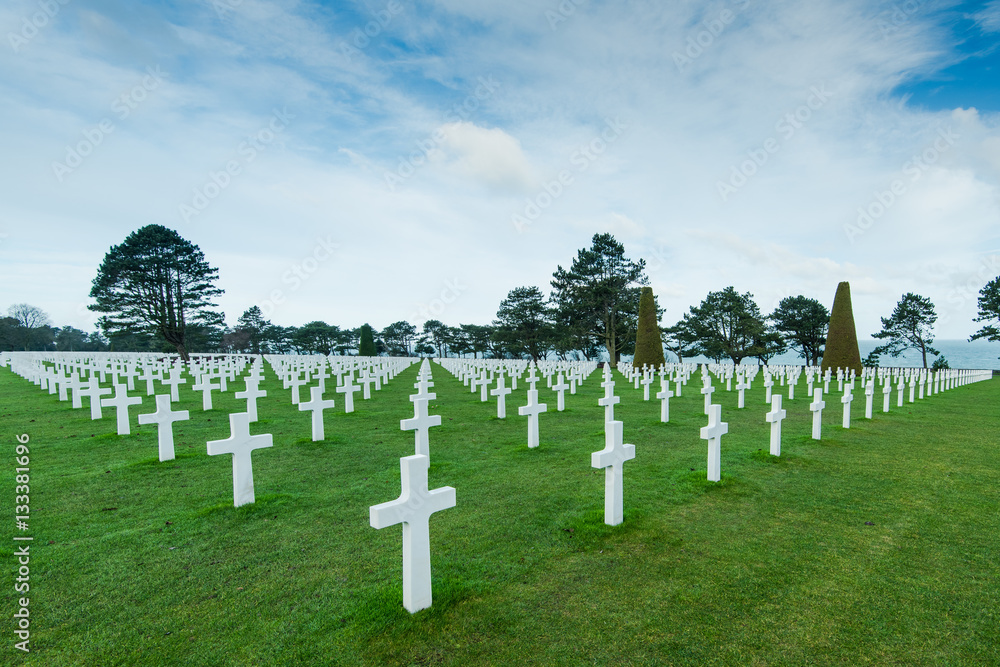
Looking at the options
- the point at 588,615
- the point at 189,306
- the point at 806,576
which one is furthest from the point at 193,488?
the point at 189,306

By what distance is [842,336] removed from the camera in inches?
1065

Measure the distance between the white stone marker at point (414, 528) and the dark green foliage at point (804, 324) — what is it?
51.0 m

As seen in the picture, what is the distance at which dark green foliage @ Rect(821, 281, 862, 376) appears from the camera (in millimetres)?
26969

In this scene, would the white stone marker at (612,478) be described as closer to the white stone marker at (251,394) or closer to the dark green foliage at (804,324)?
the white stone marker at (251,394)

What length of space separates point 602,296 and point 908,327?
28.1m

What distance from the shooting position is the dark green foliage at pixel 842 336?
1062 inches

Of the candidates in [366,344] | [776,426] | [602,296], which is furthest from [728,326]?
[776,426]

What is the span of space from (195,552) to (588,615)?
280cm

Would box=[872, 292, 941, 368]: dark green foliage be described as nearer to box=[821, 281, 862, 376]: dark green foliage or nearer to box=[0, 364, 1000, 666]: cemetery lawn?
box=[821, 281, 862, 376]: dark green foliage

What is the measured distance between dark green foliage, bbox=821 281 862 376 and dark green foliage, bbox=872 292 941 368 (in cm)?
2262

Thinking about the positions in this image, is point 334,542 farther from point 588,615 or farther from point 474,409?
point 474,409

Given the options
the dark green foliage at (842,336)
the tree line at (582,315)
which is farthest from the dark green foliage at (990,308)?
the dark green foliage at (842,336)

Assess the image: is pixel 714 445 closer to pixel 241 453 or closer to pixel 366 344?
pixel 241 453

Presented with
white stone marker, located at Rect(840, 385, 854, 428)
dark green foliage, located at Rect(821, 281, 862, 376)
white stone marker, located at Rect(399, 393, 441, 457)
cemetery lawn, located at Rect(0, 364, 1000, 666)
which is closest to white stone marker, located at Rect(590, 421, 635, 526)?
cemetery lawn, located at Rect(0, 364, 1000, 666)
